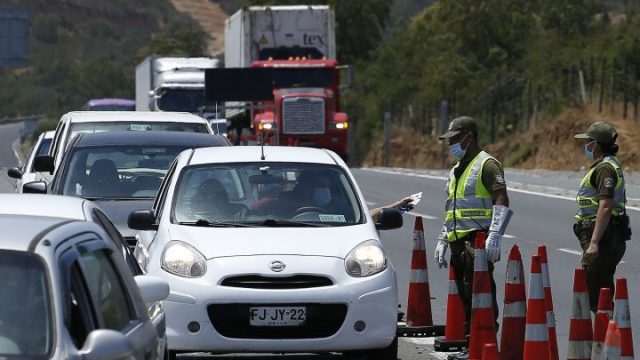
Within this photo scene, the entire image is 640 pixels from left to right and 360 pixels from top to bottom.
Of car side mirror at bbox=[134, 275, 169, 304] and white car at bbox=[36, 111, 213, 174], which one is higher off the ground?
car side mirror at bbox=[134, 275, 169, 304]

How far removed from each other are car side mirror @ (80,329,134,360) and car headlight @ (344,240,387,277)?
15.2 ft

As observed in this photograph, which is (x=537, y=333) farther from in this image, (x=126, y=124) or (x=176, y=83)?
(x=176, y=83)

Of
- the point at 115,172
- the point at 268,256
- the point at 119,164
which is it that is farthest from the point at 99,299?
the point at 119,164

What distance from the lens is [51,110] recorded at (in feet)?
385

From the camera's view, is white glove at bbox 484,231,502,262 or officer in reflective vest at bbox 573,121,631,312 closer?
white glove at bbox 484,231,502,262

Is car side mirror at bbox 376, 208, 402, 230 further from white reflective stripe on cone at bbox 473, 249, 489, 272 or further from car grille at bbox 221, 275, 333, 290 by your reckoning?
car grille at bbox 221, 275, 333, 290

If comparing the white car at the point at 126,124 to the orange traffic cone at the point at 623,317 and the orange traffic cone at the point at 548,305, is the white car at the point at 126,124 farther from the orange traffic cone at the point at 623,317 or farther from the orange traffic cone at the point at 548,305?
the orange traffic cone at the point at 623,317

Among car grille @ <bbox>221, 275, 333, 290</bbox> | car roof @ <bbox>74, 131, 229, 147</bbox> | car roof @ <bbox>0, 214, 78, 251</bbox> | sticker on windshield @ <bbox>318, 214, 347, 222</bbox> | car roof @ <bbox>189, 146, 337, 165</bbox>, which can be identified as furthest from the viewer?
car roof @ <bbox>74, 131, 229, 147</bbox>

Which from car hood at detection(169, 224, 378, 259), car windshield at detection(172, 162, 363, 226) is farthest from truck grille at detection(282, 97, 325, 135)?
car hood at detection(169, 224, 378, 259)

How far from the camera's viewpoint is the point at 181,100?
151 ft

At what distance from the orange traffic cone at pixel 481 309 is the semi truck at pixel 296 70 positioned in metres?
31.4

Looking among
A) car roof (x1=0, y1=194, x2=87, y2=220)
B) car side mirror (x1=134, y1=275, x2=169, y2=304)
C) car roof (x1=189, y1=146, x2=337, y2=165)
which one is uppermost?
car roof (x1=0, y1=194, x2=87, y2=220)

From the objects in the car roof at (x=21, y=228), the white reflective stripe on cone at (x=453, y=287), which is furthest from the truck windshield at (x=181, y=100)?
the car roof at (x=21, y=228)

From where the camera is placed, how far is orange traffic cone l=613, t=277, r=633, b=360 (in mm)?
9000
